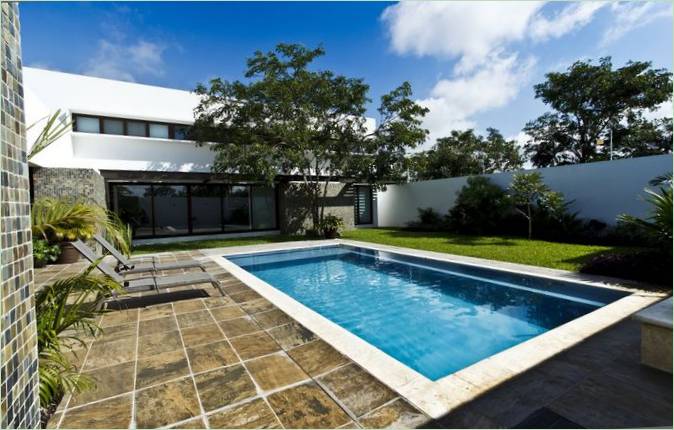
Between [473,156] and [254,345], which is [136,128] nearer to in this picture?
[254,345]

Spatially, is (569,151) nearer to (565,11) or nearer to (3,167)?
(565,11)

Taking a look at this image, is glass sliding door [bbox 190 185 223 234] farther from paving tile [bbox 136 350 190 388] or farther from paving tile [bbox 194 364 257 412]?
paving tile [bbox 194 364 257 412]

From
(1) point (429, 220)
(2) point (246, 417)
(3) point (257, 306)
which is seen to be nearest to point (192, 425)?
(2) point (246, 417)

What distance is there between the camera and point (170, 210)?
17234mm

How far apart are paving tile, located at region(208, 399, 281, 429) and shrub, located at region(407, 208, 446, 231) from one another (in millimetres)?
18243

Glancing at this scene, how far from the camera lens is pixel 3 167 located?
2.14 metres

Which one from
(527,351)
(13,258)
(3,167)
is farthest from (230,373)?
(527,351)

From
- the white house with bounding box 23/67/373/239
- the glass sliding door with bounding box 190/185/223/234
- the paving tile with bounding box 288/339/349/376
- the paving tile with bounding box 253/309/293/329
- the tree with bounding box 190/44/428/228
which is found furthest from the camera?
the glass sliding door with bounding box 190/185/223/234

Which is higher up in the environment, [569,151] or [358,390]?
[569,151]

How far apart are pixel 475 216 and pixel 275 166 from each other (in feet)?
35.9

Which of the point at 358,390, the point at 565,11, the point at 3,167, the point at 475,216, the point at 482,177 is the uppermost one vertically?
the point at 565,11

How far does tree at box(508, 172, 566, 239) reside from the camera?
14.0m

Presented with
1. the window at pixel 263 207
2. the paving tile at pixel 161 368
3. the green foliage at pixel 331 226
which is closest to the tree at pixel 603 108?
the green foliage at pixel 331 226

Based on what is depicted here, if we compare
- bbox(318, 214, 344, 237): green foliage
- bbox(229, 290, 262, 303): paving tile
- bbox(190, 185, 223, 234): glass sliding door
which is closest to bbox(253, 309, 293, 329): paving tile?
bbox(229, 290, 262, 303): paving tile
